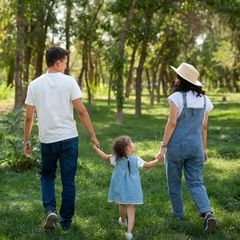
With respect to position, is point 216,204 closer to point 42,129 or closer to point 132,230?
point 132,230

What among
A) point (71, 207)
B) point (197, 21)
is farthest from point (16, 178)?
point (197, 21)

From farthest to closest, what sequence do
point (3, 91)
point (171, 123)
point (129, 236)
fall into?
point (3, 91) < point (171, 123) < point (129, 236)

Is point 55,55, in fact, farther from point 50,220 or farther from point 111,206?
point 111,206

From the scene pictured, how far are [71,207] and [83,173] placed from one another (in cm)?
376

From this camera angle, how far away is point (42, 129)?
6.20 metres

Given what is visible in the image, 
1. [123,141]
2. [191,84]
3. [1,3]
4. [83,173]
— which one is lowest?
[83,173]

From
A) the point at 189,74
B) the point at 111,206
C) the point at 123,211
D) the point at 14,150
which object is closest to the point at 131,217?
the point at 123,211

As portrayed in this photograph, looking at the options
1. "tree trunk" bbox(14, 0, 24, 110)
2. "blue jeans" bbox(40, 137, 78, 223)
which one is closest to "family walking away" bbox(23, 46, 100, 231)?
"blue jeans" bbox(40, 137, 78, 223)

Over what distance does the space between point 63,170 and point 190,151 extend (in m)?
1.49

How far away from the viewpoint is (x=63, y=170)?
6.21m

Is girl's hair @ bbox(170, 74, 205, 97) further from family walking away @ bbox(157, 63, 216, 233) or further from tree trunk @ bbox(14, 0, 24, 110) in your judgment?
tree trunk @ bbox(14, 0, 24, 110)

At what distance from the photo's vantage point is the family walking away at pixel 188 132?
6426mm

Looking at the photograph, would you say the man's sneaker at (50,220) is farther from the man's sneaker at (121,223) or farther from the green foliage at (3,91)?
the green foliage at (3,91)

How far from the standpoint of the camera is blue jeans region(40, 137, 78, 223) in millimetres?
6145
